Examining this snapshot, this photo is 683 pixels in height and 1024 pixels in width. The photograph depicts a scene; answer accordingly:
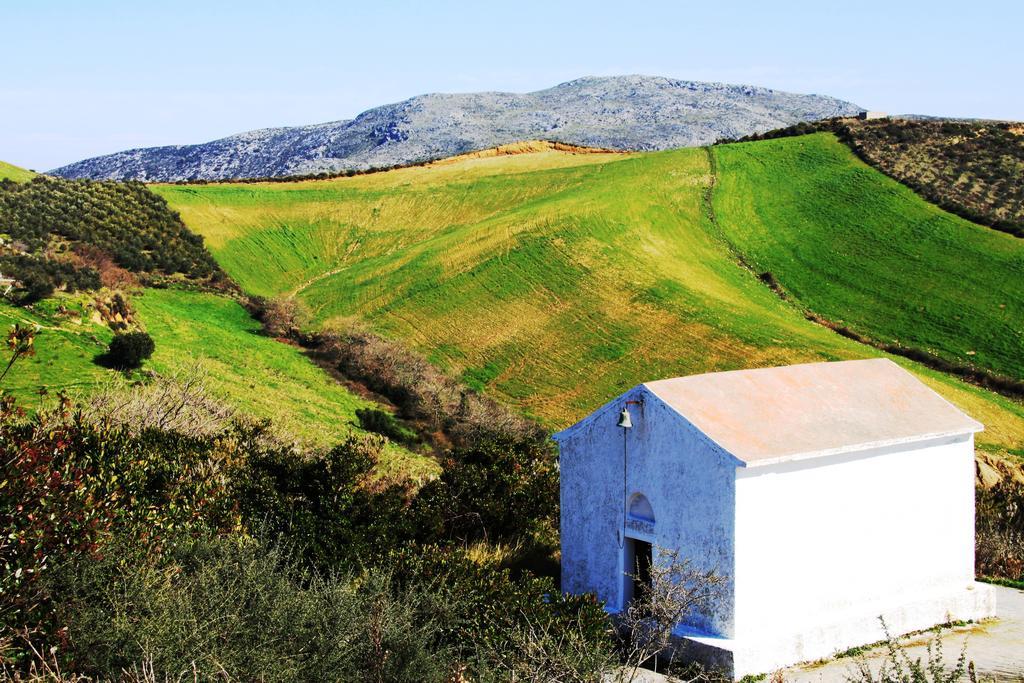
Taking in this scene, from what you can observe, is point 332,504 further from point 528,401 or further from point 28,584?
point 528,401

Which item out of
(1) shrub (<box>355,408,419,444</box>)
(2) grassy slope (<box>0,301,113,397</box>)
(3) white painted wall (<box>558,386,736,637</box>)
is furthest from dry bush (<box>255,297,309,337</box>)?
(3) white painted wall (<box>558,386,736,637</box>)

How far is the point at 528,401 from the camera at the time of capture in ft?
147

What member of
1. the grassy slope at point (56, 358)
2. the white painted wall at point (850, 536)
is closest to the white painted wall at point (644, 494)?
the white painted wall at point (850, 536)

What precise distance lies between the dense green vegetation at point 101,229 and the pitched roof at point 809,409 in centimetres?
3510

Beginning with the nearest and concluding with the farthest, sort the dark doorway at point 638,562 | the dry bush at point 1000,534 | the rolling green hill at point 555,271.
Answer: the dark doorway at point 638,562
the dry bush at point 1000,534
the rolling green hill at point 555,271

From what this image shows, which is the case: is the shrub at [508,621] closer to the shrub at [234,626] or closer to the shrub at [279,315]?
the shrub at [234,626]

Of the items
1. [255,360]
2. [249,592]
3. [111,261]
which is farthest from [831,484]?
[111,261]

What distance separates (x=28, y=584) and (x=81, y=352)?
22.6m

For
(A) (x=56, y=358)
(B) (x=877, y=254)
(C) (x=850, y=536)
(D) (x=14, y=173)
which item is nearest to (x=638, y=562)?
(C) (x=850, y=536)

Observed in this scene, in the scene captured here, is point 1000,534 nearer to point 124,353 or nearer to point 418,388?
point 418,388

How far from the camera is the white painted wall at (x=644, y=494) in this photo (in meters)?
17.5

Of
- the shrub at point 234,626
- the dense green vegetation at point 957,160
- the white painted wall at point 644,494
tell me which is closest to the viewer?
the shrub at point 234,626

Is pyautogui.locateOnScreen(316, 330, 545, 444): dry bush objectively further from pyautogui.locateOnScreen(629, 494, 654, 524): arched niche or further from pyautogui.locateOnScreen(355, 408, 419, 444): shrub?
pyautogui.locateOnScreen(629, 494, 654, 524): arched niche

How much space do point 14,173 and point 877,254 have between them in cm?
5606
